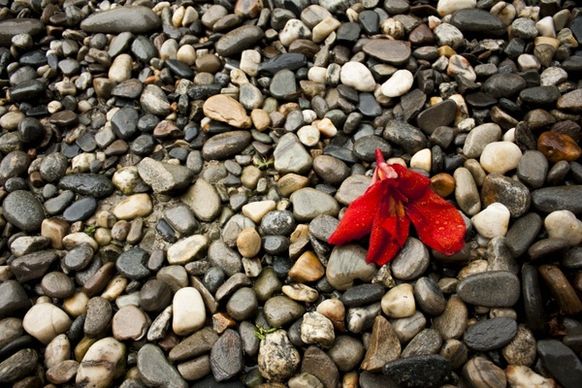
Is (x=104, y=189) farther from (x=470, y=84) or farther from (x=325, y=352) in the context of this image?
(x=470, y=84)

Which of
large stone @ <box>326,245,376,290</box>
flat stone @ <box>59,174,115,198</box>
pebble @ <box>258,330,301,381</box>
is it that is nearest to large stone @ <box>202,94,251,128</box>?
flat stone @ <box>59,174,115,198</box>

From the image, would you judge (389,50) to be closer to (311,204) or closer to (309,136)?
(309,136)

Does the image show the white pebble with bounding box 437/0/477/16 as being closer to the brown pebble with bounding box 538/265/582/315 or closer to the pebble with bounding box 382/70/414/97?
the pebble with bounding box 382/70/414/97

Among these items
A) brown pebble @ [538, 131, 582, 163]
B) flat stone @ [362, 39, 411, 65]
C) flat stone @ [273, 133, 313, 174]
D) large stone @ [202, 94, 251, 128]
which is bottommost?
flat stone @ [273, 133, 313, 174]

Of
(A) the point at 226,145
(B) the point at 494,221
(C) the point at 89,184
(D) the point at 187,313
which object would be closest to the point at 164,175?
(A) the point at 226,145

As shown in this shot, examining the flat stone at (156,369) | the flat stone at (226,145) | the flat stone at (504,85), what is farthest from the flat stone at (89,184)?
the flat stone at (504,85)

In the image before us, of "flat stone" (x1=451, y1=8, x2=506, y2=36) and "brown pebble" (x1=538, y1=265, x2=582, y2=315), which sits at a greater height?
"flat stone" (x1=451, y1=8, x2=506, y2=36)
